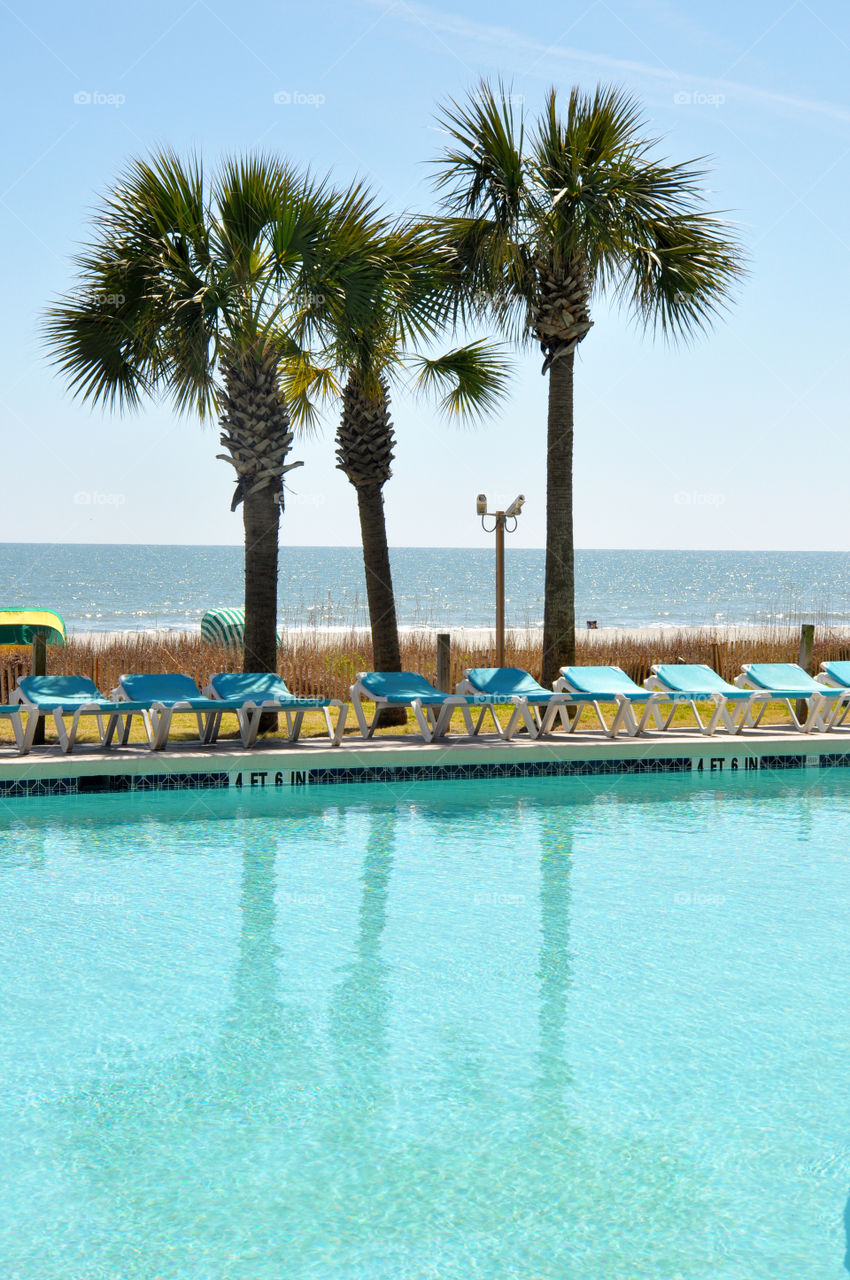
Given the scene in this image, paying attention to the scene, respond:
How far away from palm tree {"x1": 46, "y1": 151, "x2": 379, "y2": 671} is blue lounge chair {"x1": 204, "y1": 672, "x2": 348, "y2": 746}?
1.49 meters

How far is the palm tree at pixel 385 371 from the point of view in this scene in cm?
1090

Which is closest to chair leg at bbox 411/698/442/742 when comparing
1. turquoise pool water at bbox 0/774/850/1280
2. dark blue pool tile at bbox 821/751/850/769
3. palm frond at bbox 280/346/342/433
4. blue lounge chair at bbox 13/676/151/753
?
blue lounge chair at bbox 13/676/151/753

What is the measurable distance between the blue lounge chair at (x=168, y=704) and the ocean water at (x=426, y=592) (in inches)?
778

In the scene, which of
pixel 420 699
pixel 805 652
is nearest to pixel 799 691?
pixel 805 652

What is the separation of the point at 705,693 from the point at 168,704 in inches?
189

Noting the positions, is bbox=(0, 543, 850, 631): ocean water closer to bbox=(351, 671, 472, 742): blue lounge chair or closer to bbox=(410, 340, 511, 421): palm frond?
bbox=(410, 340, 511, 421): palm frond

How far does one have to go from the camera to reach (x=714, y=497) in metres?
17.5

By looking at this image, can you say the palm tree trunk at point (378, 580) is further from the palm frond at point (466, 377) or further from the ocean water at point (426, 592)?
the ocean water at point (426, 592)

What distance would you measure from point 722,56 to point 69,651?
30.3 feet

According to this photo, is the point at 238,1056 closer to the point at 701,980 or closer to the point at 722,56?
the point at 701,980

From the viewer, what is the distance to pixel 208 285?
32.5 ft

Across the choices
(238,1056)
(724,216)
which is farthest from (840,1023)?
(724,216)

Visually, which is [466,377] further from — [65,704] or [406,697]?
[65,704]

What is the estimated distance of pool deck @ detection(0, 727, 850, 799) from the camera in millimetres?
9188
